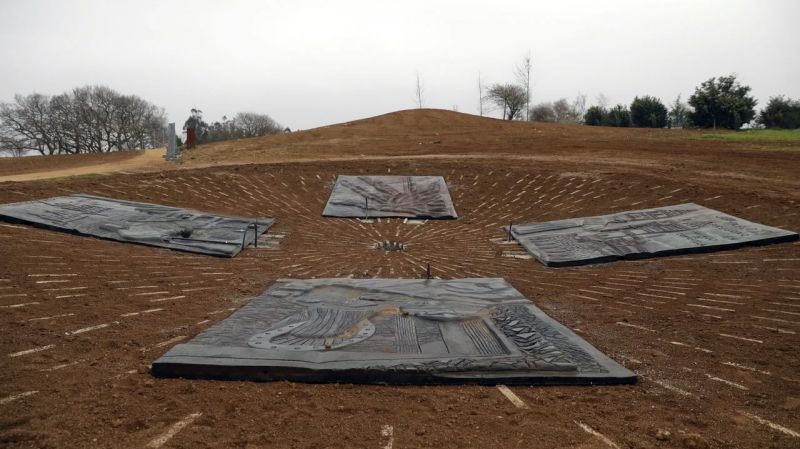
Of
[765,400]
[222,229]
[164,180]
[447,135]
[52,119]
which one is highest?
[52,119]

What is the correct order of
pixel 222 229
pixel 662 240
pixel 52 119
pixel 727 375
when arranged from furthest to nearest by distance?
pixel 52 119
pixel 222 229
pixel 662 240
pixel 727 375

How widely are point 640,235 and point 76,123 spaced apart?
101 feet

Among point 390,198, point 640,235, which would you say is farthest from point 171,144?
point 640,235

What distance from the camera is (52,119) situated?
88.1ft

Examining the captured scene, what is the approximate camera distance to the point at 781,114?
24.9 m

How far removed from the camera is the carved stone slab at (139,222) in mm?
7383

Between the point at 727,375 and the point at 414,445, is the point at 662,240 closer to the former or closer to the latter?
the point at 727,375

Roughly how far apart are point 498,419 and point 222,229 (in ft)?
21.5

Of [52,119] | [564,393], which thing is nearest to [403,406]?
[564,393]

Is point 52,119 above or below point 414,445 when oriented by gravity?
above

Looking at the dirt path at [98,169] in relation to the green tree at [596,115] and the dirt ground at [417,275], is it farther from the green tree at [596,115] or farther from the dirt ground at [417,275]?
the green tree at [596,115]

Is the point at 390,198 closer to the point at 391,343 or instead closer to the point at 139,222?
the point at 139,222

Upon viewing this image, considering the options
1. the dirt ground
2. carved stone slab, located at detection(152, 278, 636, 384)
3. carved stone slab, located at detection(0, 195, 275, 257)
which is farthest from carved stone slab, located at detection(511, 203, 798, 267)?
carved stone slab, located at detection(0, 195, 275, 257)

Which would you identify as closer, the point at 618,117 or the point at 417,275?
the point at 417,275
